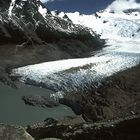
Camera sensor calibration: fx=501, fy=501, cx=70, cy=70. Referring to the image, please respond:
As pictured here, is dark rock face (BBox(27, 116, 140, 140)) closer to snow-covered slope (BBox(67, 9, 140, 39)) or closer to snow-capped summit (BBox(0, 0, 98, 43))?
snow-capped summit (BBox(0, 0, 98, 43))

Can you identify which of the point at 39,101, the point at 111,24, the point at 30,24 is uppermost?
the point at 111,24

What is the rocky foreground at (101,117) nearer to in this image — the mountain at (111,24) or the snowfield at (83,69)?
the snowfield at (83,69)

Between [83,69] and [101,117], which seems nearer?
[101,117]

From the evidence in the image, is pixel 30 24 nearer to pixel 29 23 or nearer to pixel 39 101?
pixel 29 23

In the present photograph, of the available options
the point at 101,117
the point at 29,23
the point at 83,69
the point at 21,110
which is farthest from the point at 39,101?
the point at 29,23

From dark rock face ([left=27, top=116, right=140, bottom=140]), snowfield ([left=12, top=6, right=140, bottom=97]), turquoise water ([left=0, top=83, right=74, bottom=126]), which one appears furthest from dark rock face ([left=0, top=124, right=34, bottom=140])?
snowfield ([left=12, top=6, right=140, bottom=97])

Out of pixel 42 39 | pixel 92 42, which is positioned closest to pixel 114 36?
pixel 92 42
